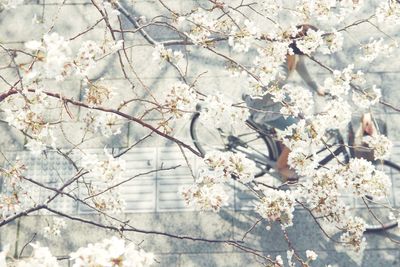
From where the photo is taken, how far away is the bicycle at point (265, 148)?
17.2 feet

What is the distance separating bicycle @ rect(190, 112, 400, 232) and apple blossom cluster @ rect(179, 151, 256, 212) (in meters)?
1.14

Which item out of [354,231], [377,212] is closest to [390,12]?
[354,231]

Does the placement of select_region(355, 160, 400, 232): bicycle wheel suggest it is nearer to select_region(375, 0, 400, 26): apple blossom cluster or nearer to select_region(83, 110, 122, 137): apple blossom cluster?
select_region(375, 0, 400, 26): apple blossom cluster

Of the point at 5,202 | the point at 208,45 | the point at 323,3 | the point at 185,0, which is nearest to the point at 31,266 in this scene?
the point at 5,202

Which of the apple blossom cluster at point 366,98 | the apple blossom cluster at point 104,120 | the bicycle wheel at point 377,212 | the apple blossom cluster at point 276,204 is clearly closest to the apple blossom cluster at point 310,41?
the apple blossom cluster at point 366,98

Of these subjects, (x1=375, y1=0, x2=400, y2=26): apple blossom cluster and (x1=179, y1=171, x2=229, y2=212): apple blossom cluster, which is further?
(x1=375, y1=0, x2=400, y2=26): apple blossom cluster

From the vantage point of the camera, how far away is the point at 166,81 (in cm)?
657

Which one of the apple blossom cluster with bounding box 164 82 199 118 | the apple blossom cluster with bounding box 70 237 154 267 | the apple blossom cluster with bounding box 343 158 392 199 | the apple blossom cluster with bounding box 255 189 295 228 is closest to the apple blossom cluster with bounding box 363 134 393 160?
the apple blossom cluster with bounding box 343 158 392 199

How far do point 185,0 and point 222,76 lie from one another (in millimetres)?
1147

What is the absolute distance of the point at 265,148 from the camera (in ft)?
20.1

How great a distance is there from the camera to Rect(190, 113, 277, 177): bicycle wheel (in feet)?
18.2

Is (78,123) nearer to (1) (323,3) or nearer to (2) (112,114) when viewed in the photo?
(2) (112,114)

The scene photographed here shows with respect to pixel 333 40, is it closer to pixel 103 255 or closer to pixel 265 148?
pixel 265 148

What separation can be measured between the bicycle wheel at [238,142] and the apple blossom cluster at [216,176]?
4.07 feet
